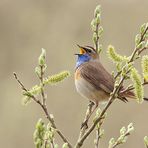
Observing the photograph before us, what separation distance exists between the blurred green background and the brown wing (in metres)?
3.85

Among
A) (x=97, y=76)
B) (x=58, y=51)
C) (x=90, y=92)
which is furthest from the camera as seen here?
(x=58, y=51)

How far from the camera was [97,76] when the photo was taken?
22.4 feet

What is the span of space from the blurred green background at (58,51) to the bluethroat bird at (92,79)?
3.72 metres

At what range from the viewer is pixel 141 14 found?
1669cm

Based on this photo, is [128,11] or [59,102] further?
[128,11]

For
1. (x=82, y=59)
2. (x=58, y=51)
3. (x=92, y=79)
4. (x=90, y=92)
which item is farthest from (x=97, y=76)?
(x=58, y=51)

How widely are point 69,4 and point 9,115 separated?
550 cm

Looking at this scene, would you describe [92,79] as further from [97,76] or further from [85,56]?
[85,56]

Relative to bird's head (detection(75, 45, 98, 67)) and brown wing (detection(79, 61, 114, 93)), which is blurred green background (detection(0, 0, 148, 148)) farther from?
brown wing (detection(79, 61, 114, 93))

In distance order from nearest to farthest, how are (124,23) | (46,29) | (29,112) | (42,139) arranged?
(42,139)
(29,112)
(46,29)
(124,23)

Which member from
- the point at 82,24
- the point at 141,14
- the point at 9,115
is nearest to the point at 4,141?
the point at 9,115

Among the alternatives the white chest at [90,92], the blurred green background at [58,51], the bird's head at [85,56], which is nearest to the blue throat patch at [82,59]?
the bird's head at [85,56]

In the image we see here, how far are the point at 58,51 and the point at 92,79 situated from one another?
7.87m

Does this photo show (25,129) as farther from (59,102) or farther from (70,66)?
(70,66)
